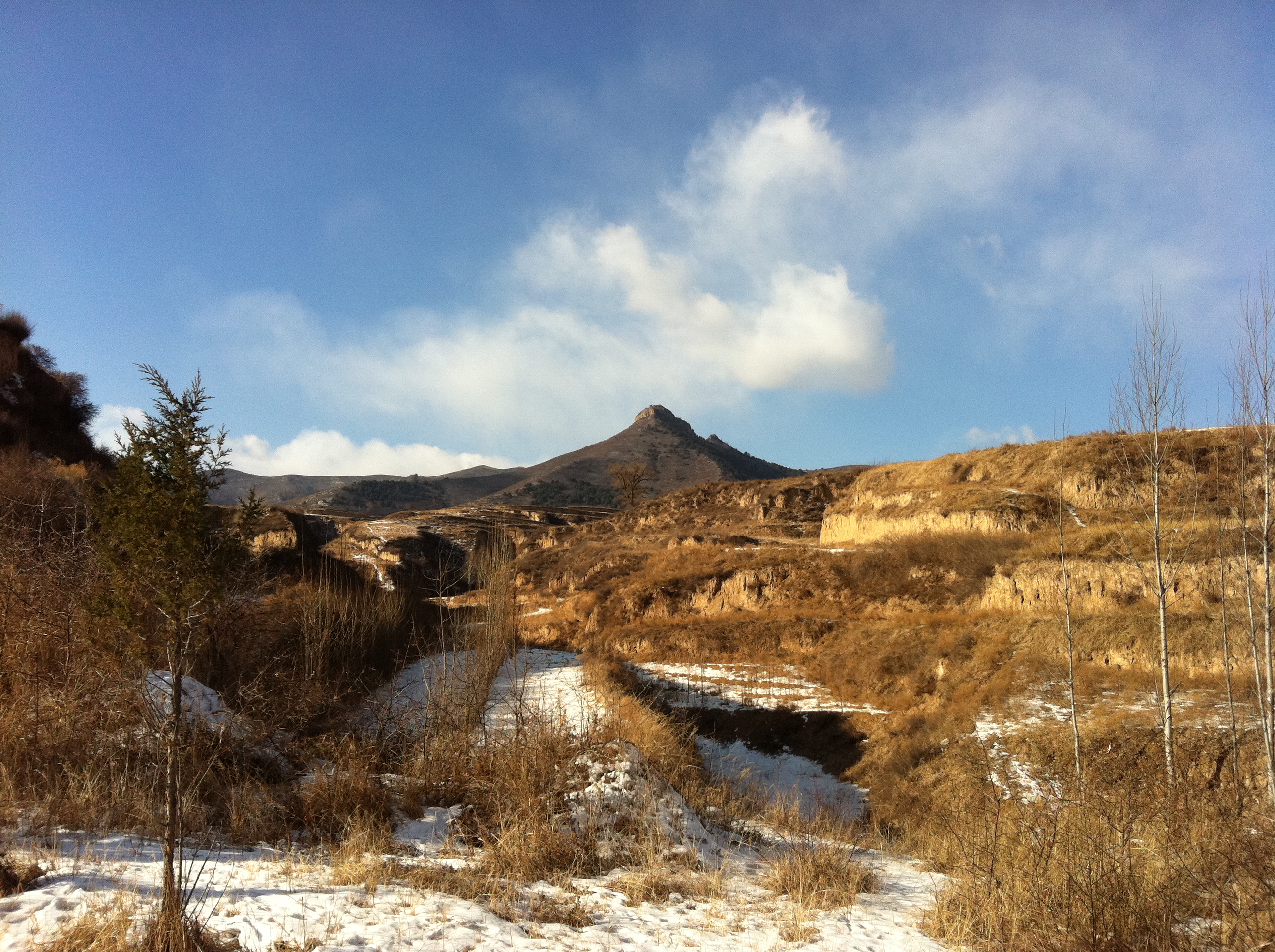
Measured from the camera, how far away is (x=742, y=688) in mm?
19172

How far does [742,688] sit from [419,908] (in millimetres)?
15170

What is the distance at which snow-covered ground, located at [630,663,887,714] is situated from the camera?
58.2 feet

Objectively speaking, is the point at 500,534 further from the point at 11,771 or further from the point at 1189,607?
the point at 1189,607

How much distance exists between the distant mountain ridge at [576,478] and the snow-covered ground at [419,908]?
92.8m

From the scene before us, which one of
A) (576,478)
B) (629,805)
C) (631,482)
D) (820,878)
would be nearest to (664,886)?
(820,878)

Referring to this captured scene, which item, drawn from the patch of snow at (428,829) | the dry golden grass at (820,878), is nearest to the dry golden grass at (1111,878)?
the dry golden grass at (820,878)

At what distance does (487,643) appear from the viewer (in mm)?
13812

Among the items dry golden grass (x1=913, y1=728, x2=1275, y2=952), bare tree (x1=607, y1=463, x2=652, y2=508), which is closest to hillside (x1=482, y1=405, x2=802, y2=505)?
bare tree (x1=607, y1=463, x2=652, y2=508)

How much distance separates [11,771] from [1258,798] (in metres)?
16.7

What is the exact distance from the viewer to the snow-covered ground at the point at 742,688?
1775 cm

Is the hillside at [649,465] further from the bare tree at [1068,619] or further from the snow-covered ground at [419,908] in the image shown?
the snow-covered ground at [419,908]

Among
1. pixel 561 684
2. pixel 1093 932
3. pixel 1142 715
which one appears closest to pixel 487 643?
pixel 561 684

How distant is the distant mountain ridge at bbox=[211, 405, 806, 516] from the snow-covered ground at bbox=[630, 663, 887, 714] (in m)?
78.3

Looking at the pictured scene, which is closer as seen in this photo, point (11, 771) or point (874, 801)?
point (11, 771)
